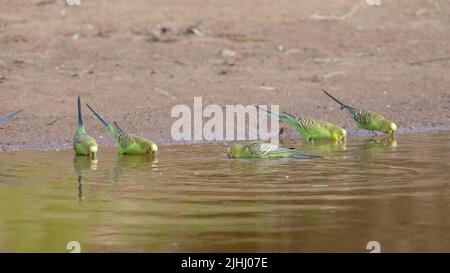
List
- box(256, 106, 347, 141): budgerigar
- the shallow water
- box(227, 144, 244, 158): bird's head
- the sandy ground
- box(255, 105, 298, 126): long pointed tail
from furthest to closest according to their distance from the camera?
the sandy ground < box(255, 105, 298, 126): long pointed tail < box(256, 106, 347, 141): budgerigar < box(227, 144, 244, 158): bird's head < the shallow water

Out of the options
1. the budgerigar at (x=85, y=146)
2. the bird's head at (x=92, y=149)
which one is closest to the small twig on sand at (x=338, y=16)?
the budgerigar at (x=85, y=146)

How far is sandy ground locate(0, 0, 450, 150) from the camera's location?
38.9 feet

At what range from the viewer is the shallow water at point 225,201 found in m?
6.12

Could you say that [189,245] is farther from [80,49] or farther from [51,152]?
[80,49]

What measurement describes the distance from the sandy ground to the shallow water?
6.43 feet

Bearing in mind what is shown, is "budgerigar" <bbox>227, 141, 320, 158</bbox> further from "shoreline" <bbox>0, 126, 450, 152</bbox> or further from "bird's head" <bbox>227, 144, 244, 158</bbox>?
"shoreline" <bbox>0, 126, 450, 152</bbox>

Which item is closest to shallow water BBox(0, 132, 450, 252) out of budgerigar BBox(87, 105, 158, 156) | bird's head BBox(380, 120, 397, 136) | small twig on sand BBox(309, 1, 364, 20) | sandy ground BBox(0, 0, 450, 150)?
budgerigar BBox(87, 105, 158, 156)

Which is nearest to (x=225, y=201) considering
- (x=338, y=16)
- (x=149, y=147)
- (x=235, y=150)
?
(x=235, y=150)

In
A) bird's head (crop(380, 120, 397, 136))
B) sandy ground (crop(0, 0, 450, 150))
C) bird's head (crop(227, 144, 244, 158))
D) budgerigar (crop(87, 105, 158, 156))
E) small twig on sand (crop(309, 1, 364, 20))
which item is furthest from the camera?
small twig on sand (crop(309, 1, 364, 20))

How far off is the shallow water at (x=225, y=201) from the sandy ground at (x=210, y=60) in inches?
77.1

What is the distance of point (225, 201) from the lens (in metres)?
7.23

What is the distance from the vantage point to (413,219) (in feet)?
21.8
